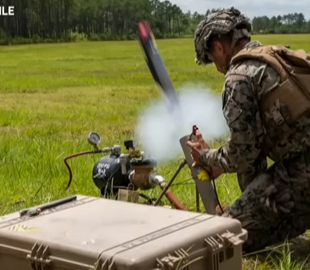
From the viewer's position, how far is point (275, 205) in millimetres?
4586

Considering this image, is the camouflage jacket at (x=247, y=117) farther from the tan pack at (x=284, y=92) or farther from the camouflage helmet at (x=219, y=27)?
the camouflage helmet at (x=219, y=27)

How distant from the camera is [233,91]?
4.36m

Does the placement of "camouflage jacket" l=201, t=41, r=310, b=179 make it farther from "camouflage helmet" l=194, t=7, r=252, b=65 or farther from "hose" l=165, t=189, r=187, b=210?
"hose" l=165, t=189, r=187, b=210

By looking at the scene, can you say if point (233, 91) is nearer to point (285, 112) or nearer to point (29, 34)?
point (285, 112)

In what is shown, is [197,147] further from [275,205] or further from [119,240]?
[119,240]

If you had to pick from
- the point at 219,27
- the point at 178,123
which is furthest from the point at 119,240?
the point at 178,123

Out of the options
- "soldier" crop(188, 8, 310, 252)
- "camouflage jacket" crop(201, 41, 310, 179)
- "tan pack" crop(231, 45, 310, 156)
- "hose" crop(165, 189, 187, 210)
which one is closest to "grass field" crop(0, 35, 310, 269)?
"soldier" crop(188, 8, 310, 252)

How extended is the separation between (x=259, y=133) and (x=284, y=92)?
0.27m

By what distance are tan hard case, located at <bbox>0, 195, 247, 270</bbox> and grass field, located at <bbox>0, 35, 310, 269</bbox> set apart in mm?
941

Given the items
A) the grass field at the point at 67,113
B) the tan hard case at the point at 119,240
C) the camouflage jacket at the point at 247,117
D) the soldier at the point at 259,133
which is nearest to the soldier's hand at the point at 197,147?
the soldier at the point at 259,133

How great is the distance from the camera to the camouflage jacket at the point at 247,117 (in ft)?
14.3

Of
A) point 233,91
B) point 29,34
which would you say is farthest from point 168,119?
point 29,34

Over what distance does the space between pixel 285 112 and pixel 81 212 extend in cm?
138

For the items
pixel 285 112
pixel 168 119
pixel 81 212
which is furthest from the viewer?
pixel 168 119
